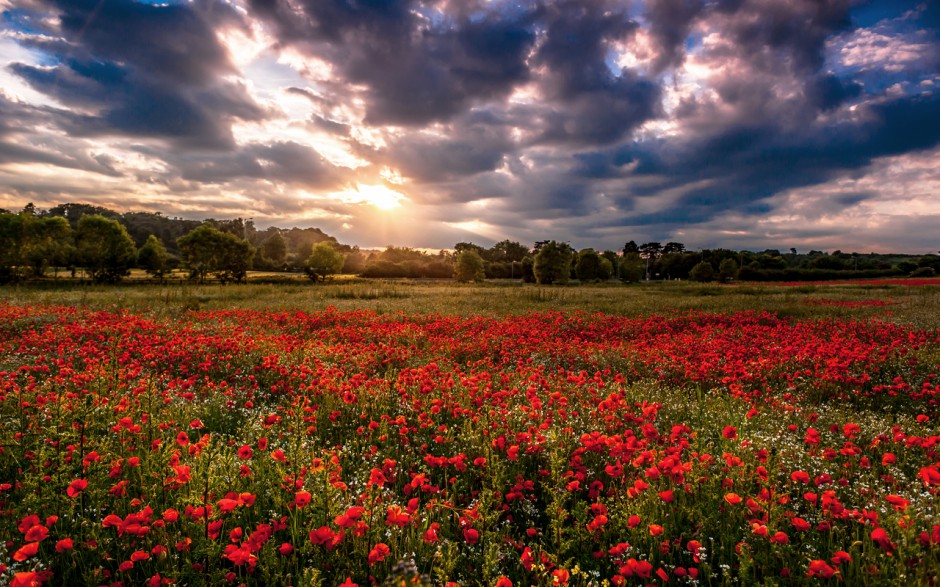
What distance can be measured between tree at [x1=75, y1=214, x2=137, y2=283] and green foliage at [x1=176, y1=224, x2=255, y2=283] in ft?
23.1

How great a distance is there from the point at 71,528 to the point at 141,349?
23.8ft

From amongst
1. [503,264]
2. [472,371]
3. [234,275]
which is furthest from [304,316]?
[503,264]

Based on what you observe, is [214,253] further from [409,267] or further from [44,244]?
[409,267]

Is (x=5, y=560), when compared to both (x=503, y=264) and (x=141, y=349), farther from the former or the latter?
(x=503, y=264)

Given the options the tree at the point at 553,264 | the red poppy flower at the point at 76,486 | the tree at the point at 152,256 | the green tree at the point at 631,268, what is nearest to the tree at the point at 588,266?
the tree at the point at 553,264

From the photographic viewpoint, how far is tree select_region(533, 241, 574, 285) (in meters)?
83.2

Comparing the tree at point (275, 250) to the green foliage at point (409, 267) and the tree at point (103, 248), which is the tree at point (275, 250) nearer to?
the green foliage at point (409, 267)

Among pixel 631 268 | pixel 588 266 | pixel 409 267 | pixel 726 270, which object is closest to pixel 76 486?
pixel 588 266

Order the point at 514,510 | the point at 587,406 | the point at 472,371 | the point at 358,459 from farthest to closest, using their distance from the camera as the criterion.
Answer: the point at 472,371, the point at 587,406, the point at 358,459, the point at 514,510

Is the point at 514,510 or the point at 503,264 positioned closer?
the point at 514,510

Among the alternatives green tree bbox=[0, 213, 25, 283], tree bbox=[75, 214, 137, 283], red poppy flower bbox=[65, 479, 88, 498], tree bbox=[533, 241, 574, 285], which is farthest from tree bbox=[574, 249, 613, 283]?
red poppy flower bbox=[65, 479, 88, 498]

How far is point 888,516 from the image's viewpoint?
352 centimetres

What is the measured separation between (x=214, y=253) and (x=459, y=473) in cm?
7251

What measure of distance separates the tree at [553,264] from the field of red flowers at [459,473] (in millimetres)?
73034
